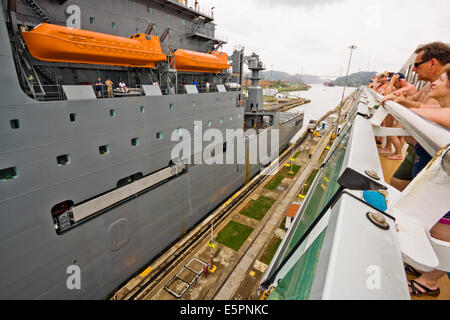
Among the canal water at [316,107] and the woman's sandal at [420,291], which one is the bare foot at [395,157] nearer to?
the woman's sandal at [420,291]

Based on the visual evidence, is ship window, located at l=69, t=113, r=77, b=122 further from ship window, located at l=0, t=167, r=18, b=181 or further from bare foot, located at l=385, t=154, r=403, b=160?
bare foot, located at l=385, t=154, r=403, b=160

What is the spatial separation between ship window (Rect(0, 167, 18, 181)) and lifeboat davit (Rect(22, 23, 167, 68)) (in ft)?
10.3

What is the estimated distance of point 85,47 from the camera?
5.92 m

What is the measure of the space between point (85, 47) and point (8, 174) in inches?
155

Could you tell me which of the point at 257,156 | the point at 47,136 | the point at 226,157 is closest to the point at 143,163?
the point at 47,136

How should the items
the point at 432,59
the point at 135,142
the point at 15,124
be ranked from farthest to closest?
the point at 135,142
the point at 15,124
the point at 432,59

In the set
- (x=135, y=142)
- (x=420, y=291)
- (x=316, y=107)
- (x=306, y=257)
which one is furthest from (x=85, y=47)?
(x=316, y=107)

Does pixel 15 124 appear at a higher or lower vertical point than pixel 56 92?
lower

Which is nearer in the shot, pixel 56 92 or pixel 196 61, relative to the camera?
pixel 56 92

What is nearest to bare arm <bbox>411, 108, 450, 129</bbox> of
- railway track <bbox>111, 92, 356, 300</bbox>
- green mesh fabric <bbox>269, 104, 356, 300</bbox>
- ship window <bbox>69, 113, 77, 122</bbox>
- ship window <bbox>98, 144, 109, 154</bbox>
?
green mesh fabric <bbox>269, 104, 356, 300</bbox>

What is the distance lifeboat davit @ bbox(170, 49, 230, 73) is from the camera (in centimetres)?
923

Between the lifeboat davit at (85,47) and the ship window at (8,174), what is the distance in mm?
3133

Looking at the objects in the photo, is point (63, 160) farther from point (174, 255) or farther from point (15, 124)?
point (174, 255)
